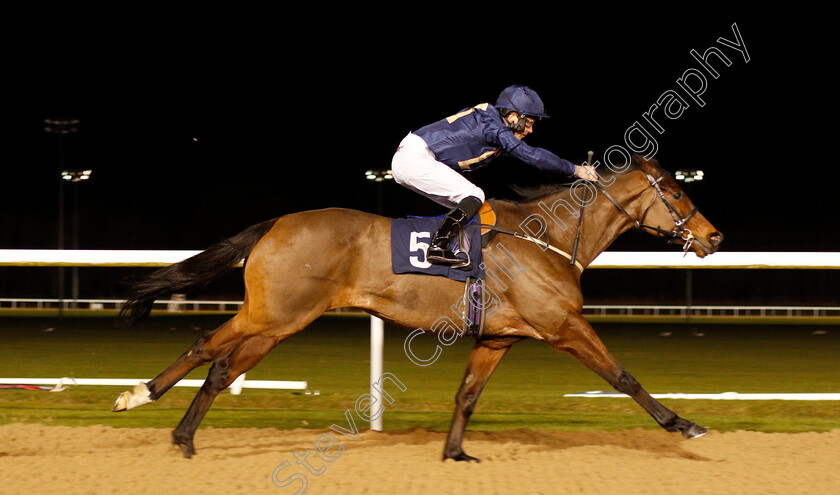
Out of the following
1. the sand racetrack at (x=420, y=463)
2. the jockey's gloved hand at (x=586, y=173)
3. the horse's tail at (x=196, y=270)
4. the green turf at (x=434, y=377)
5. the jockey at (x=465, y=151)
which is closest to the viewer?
the sand racetrack at (x=420, y=463)

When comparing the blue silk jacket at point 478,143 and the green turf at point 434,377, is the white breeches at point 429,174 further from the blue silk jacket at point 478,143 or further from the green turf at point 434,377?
the green turf at point 434,377

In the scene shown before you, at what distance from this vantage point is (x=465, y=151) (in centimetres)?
438

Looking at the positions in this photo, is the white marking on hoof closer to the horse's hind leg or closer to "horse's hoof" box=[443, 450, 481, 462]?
the horse's hind leg

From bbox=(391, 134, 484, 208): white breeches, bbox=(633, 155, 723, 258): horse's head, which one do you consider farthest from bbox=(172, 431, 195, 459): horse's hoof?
bbox=(633, 155, 723, 258): horse's head

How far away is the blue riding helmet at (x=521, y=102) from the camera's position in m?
4.36

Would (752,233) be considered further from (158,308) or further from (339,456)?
(339,456)

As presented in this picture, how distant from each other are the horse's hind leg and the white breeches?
1.25 metres

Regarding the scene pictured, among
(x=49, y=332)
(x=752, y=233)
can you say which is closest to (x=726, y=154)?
(x=752, y=233)

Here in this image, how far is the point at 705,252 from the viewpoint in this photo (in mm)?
4598

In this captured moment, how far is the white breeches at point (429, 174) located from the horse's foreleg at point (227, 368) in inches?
45.1

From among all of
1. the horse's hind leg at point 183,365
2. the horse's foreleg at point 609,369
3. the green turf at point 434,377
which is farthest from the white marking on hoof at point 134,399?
the horse's foreleg at point 609,369

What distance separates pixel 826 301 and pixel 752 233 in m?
3.23

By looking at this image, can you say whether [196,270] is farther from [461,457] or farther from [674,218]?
[674,218]

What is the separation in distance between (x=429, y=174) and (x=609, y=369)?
54.9 inches
